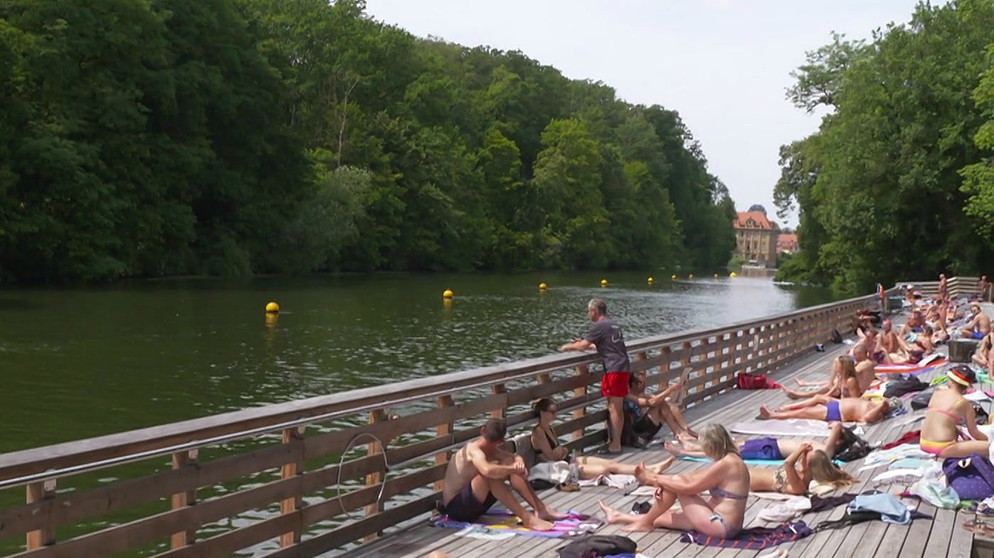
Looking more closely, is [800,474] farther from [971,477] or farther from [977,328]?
[977,328]

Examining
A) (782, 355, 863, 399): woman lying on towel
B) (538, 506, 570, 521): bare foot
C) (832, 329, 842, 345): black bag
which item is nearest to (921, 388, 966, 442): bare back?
(782, 355, 863, 399): woman lying on towel

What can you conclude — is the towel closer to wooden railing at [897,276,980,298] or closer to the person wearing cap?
the person wearing cap

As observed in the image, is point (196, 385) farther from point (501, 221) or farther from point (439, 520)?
point (501, 221)

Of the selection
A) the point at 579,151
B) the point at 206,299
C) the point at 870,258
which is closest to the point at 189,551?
the point at 206,299

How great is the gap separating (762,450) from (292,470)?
572 centimetres

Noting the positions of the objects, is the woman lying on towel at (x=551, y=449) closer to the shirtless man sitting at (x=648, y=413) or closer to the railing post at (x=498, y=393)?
the railing post at (x=498, y=393)

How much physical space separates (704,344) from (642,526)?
754cm

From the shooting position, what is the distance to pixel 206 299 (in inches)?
1507

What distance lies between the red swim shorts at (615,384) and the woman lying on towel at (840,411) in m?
3.42

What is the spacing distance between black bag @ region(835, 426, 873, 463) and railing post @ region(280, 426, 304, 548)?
239 inches

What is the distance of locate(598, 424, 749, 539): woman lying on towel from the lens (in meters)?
7.53

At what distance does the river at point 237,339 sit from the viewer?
57.3 feet

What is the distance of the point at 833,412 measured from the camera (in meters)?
13.2

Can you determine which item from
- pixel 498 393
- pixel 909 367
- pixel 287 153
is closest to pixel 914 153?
pixel 287 153
